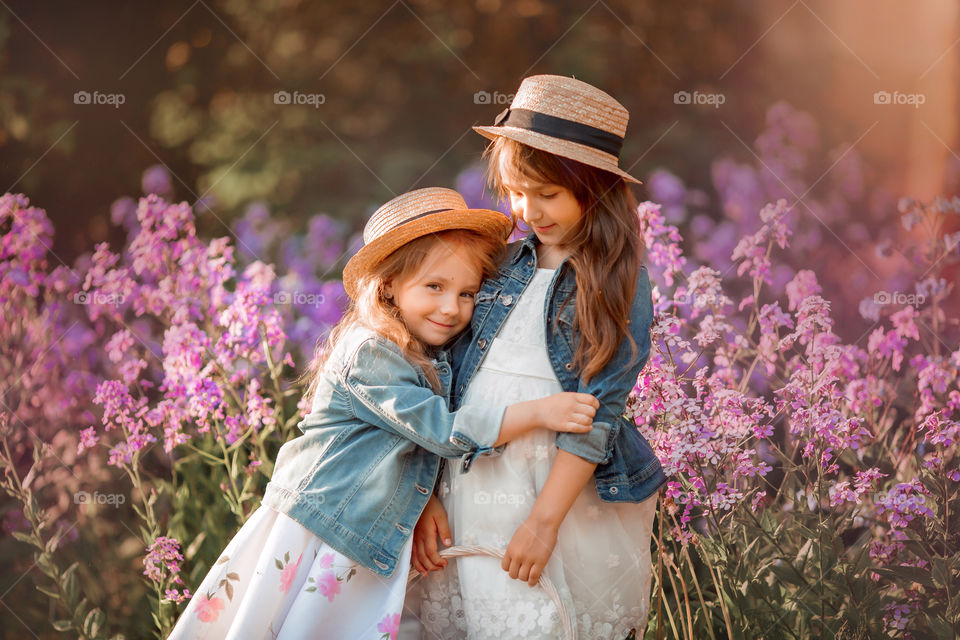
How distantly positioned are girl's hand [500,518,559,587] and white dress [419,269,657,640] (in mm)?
42

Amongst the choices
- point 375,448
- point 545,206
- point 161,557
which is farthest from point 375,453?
point 161,557

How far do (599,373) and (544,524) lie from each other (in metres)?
0.35

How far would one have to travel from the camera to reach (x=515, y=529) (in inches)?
74.5

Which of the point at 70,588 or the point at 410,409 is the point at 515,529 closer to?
the point at 410,409

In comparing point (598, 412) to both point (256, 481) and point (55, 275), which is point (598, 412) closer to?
point (256, 481)

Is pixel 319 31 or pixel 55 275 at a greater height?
pixel 319 31

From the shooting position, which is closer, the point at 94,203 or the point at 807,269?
the point at 807,269

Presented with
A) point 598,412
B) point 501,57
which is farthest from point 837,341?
point 501,57

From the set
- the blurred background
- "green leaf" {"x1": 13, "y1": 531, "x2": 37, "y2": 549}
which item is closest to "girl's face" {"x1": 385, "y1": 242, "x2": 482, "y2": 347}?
the blurred background

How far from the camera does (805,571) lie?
2.53 m

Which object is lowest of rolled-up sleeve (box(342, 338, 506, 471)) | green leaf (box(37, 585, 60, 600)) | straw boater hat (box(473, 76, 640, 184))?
green leaf (box(37, 585, 60, 600))

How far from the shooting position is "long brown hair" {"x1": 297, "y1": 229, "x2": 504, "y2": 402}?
6.57 feet

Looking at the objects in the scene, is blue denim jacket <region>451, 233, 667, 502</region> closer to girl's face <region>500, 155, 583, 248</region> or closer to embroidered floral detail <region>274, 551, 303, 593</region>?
girl's face <region>500, 155, 583, 248</region>

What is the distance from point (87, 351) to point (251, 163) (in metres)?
0.91
